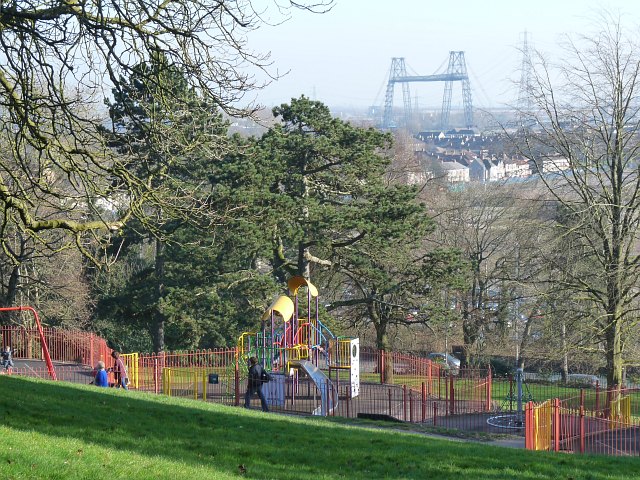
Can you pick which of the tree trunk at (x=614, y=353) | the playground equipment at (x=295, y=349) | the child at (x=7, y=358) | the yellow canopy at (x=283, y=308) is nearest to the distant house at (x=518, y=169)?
the tree trunk at (x=614, y=353)

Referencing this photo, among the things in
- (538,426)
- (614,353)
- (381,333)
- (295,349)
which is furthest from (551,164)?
(381,333)

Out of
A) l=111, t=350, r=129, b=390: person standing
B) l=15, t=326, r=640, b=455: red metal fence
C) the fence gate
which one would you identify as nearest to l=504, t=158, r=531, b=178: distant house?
l=15, t=326, r=640, b=455: red metal fence

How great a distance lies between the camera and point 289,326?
94.3 ft

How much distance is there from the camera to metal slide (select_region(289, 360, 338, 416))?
24016mm

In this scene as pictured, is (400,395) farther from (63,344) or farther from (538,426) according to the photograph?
(63,344)

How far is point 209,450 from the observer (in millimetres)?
11688

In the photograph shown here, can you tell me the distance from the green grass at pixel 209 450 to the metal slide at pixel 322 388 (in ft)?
27.5

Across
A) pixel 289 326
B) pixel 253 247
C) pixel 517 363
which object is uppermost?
pixel 253 247

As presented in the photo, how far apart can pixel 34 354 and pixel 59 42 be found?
2393 centimetres

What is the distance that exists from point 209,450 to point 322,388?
12.7m

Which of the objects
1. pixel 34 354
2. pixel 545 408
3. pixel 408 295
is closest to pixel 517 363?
pixel 408 295

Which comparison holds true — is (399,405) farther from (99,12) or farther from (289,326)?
(99,12)

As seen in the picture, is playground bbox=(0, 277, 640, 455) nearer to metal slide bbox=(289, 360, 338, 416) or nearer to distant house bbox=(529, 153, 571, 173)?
metal slide bbox=(289, 360, 338, 416)

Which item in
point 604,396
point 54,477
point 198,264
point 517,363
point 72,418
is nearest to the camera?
point 54,477
